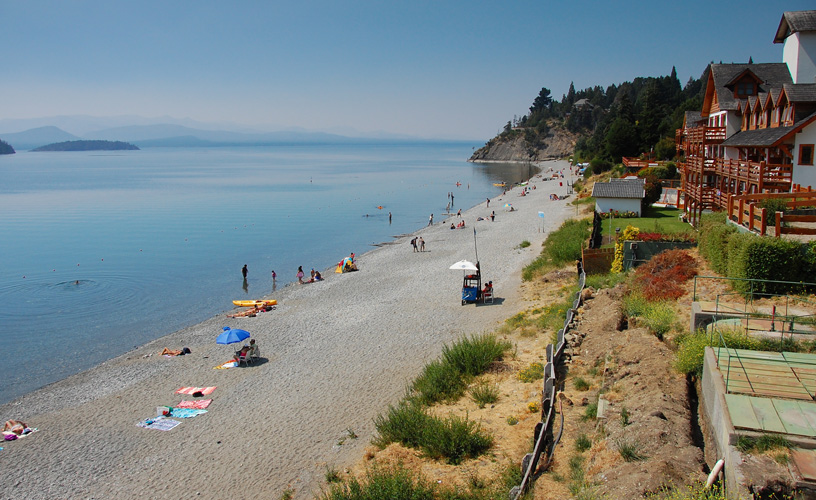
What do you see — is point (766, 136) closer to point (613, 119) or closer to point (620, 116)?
point (620, 116)

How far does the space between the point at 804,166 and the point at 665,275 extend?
801cm

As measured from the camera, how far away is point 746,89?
26.3m

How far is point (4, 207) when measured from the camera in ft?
259

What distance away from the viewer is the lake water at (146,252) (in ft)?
85.6

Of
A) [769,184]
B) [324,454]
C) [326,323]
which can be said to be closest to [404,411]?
[324,454]

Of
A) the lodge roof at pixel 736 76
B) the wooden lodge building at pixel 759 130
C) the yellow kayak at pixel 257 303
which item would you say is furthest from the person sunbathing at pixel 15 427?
the lodge roof at pixel 736 76

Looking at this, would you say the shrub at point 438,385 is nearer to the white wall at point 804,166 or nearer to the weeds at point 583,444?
the weeds at point 583,444

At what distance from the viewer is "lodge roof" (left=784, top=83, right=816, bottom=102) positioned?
64.3 feet

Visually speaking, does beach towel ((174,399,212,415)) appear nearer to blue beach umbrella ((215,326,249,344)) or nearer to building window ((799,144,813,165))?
blue beach umbrella ((215,326,249,344))

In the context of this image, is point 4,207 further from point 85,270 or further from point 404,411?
point 404,411

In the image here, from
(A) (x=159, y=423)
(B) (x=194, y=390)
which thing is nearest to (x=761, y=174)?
(B) (x=194, y=390)

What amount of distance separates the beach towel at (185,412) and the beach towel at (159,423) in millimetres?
242

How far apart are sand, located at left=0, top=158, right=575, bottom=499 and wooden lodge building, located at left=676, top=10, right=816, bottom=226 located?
391 inches

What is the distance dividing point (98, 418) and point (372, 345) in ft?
29.4
